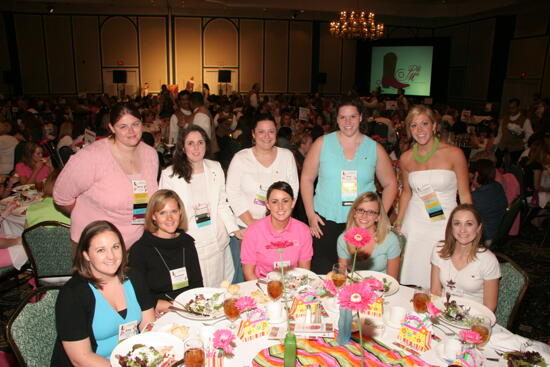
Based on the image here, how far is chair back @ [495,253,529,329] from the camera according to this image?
89.3 inches

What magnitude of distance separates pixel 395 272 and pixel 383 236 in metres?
0.26

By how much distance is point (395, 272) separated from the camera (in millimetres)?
2764

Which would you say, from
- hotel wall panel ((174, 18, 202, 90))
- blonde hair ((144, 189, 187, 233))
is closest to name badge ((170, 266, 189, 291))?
blonde hair ((144, 189, 187, 233))

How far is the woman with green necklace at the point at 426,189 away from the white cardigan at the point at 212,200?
53.1 inches

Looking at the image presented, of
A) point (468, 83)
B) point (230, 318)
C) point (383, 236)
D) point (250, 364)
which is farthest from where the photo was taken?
point (468, 83)

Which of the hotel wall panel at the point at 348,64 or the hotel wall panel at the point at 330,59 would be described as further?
the hotel wall panel at the point at 348,64

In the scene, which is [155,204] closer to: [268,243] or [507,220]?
[268,243]

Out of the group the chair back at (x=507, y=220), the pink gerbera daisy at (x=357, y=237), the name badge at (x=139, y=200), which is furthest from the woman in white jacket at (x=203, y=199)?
the chair back at (x=507, y=220)

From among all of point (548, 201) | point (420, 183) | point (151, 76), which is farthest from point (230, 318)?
point (151, 76)

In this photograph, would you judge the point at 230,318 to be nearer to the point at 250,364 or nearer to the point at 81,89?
the point at 250,364

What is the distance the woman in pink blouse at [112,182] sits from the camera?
2.64 meters

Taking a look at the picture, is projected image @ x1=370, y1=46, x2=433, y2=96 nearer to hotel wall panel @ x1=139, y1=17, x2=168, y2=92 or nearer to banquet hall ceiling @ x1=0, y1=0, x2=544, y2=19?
banquet hall ceiling @ x1=0, y1=0, x2=544, y2=19

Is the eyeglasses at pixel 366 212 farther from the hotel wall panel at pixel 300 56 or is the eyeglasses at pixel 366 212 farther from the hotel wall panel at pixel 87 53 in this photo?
the hotel wall panel at pixel 87 53

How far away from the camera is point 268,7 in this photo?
13102mm
